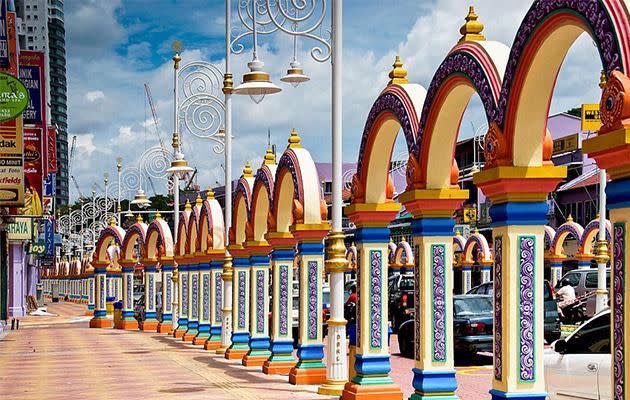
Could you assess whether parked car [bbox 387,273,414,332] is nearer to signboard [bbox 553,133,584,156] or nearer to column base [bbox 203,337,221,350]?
column base [bbox 203,337,221,350]

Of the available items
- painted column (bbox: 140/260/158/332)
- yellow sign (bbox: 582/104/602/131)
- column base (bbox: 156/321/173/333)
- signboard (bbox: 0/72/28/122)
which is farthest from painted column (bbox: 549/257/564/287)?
signboard (bbox: 0/72/28/122)

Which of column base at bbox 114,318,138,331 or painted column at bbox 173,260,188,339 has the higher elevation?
painted column at bbox 173,260,188,339

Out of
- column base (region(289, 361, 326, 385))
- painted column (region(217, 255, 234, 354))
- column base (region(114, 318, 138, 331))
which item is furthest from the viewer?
column base (region(114, 318, 138, 331))

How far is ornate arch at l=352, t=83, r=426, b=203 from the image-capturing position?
568 inches

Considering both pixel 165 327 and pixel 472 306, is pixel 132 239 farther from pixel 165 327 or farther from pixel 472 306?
pixel 472 306

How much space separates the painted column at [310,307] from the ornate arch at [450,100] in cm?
508

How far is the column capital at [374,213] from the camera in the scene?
1507 centimetres

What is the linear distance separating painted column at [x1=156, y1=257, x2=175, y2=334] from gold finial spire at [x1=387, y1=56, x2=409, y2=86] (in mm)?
21618

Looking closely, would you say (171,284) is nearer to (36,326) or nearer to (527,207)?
(36,326)

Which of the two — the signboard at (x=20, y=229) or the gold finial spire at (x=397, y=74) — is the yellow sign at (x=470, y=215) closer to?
the signboard at (x=20, y=229)

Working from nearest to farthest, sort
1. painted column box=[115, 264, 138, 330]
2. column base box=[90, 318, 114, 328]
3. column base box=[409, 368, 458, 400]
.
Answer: column base box=[409, 368, 458, 400]
painted column box=[115, 264, 138, 330]
column base box=[90, 318, 114, 328]

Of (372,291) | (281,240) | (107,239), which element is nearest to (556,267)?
(107,239)

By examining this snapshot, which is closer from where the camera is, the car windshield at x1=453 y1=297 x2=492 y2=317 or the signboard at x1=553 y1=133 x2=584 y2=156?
the car windshield at x1=453 y1=297 x2=492 y2=317

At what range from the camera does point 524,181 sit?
34.3 ft
